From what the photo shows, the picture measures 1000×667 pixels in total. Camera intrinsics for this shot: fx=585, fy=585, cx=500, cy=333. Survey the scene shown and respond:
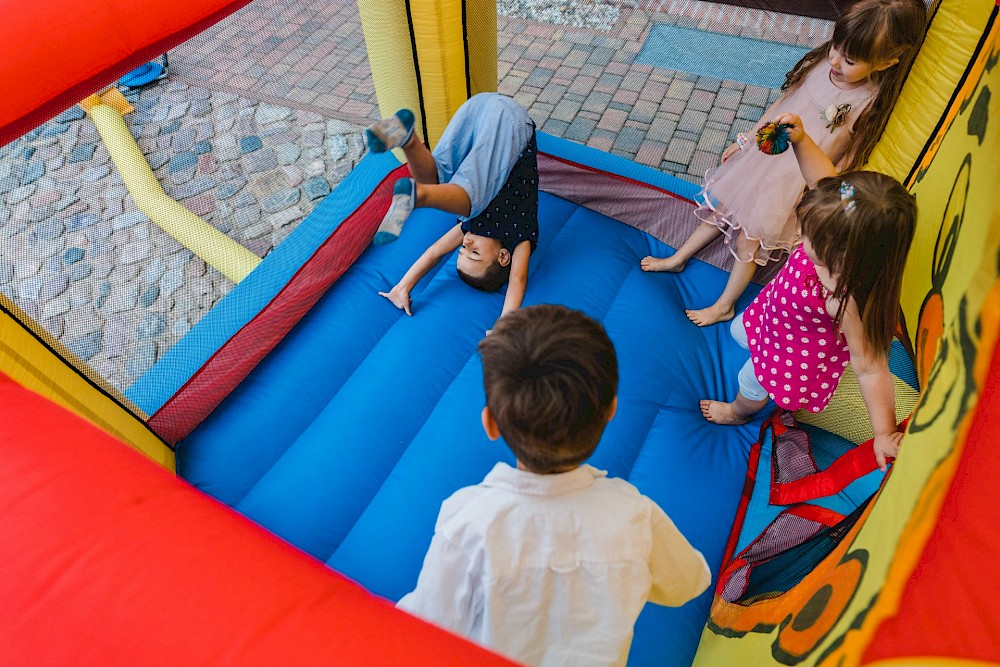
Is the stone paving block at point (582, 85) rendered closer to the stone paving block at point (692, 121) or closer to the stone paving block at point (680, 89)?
the stone paving block at point (680, 89)

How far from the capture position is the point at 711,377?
1.67 m

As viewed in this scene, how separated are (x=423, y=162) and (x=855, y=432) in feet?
4.18

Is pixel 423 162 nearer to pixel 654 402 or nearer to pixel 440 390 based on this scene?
pixel 440 390

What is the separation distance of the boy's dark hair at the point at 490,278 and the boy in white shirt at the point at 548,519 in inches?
38.4

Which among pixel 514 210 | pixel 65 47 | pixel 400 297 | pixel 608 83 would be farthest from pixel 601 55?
pixel 65 47

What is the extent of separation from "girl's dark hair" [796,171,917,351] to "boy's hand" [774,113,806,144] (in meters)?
0.24

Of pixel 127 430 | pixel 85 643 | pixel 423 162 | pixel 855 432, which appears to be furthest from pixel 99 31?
pixel 855 432

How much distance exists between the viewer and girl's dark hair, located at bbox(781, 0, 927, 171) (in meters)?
1.23

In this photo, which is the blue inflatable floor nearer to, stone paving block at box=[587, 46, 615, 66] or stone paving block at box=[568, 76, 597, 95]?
stone paving block at box=[568, 76, 597, 95]

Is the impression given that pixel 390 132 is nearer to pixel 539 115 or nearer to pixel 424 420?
pixel 424 420

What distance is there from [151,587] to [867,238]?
1105 mm

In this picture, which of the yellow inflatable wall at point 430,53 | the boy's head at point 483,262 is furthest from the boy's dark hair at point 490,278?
the yellow inflatable wall at point 430,53

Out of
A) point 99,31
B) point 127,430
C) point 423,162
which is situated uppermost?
point 99,31

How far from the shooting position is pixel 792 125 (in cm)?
120
